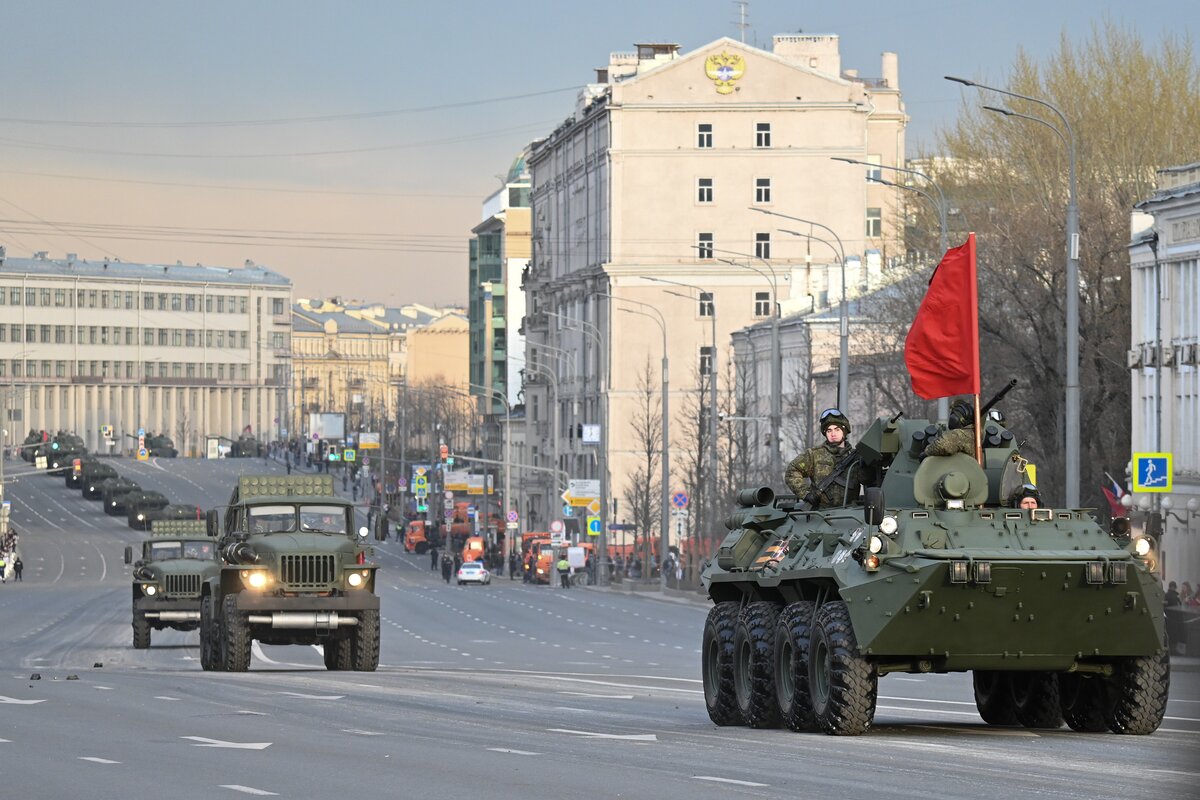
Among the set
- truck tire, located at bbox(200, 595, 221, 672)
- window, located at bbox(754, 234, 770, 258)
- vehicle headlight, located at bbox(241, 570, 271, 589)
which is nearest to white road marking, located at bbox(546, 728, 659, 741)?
vehicle headlight, located at bbox(241, 570, 271, 589)

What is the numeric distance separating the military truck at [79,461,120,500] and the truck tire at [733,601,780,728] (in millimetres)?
144890

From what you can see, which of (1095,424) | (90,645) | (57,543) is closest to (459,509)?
(57,543)

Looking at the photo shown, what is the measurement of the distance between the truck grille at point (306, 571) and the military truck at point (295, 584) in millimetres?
13

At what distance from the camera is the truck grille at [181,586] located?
45.7 meters

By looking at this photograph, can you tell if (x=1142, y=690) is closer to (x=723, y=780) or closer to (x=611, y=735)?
(x=611, y=735)

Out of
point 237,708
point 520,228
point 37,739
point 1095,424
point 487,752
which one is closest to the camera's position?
point 487,752

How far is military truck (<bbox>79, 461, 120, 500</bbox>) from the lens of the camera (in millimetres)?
162625

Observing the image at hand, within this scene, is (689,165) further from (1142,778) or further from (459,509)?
(1142,778)

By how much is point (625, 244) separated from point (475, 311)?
2505 inches

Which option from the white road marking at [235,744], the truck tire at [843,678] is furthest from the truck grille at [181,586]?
the truck tire at [843,678]

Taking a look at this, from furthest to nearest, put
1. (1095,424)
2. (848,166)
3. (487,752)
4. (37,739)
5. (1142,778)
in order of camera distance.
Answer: (848,166) → (1095,424) → (37,739) → (487,752) → (1142,778)

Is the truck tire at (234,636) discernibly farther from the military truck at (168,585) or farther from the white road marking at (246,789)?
the white road marking at (246,789)

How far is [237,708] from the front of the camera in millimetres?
22531

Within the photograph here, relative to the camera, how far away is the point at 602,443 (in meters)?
94.8
